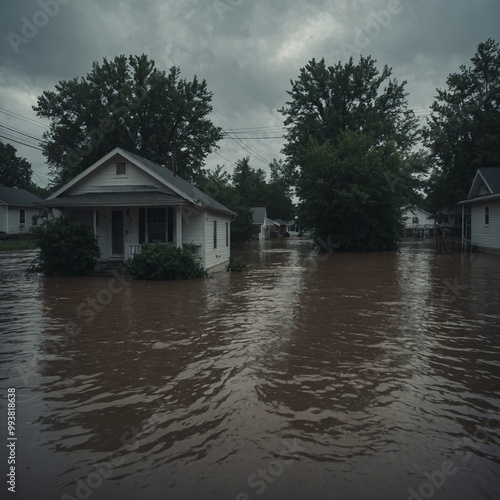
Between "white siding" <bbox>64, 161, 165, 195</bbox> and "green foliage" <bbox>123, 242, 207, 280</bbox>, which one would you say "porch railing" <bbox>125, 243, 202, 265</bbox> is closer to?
"green foliage" <bbox>123, 242, 207, 280</bbox>

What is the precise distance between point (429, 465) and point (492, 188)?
2696 centimetres

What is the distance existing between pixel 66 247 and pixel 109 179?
3698 mm

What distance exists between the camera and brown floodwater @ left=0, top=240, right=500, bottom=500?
126 inches

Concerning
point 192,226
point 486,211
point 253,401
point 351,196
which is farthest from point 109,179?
point 486,211

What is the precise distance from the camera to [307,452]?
3.54m

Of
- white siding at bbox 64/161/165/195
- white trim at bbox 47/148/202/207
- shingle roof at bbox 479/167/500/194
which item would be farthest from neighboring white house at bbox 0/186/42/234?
shingle roof at bbox 479/167/500/194

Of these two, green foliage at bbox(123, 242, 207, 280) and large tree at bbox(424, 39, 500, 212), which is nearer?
green foliage at bbox(123, 242, 207, 280)

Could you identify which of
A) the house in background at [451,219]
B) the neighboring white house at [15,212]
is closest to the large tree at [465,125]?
the house in background at [451,219]

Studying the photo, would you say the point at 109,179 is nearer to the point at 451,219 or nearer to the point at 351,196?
the point at 351,196

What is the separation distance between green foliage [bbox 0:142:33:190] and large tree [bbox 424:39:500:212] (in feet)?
226

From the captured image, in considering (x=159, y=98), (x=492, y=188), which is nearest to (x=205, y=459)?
(x=492, y=188)

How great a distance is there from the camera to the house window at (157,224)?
56.6 feet

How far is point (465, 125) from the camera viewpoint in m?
36.2

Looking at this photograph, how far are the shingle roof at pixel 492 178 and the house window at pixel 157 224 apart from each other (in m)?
20.8
